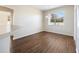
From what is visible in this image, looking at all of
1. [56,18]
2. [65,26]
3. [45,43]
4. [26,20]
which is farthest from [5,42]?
[65,26]

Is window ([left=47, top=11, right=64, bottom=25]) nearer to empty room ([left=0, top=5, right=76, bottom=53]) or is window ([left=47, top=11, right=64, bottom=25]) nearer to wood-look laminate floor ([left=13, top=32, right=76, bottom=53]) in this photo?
empty room ([left=0, top=5, right=76, bottom=53])

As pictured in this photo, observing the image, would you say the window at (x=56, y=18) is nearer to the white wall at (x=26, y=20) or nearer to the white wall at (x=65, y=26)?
the white wall at (x=65, y=26)

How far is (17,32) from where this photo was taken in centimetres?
139

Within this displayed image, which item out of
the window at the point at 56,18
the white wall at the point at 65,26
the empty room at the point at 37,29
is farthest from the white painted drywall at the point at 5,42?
the window at the point at 56,18

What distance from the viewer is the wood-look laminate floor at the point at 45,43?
1.42m

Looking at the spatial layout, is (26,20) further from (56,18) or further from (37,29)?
(56,18)

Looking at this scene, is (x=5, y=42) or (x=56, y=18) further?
(x=56, y=18)

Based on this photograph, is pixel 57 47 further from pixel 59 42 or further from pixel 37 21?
pixel 37 21

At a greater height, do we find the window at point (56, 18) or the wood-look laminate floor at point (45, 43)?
the window at point (56, 18)

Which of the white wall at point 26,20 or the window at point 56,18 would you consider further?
the window at point 56,18

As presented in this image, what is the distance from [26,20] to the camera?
59.7 inches

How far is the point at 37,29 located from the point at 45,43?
0.36 m

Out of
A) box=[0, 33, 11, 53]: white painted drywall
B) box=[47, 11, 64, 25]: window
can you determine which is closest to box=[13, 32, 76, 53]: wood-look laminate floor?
box=[0, 33, 11, 53]: white painted drywall
